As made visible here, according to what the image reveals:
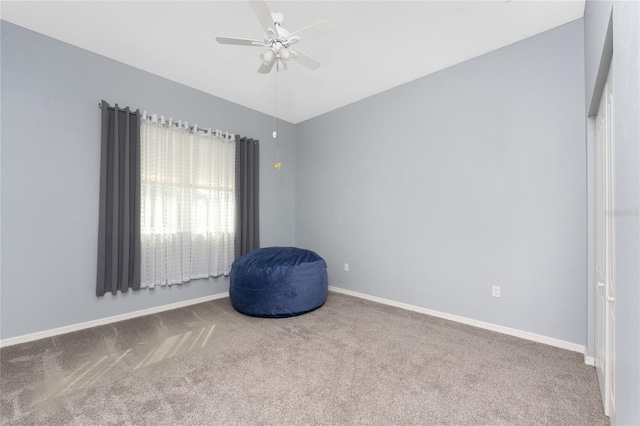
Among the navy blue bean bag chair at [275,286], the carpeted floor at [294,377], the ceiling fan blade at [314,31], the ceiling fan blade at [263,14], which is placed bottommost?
the carpeted floor at [294,377]

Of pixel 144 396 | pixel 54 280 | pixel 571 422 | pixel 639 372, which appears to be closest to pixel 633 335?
pixel 639 372

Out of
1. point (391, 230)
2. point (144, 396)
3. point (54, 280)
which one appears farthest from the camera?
point (391, 230)

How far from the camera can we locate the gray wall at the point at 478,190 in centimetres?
249

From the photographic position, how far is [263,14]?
1.88 meters

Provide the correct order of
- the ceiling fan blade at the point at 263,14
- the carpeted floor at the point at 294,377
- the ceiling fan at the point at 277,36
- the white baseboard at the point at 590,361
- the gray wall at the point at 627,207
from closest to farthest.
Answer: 1. the gray wall at the point at 627,207
2. the carpeted floor at the point at 294,377
3. the ceiling fan blade at the point at 263,14
4. the ceiling fan at the point at 277,36
5. the white baseboard at the point at 590,361

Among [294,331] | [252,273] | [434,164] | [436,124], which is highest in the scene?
[436,124]

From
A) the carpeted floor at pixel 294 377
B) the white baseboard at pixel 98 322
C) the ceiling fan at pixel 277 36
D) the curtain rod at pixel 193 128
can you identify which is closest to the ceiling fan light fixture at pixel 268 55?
the ceiling fan at pixel 277 36

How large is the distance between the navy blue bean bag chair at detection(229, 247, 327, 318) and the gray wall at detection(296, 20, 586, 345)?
981 mm

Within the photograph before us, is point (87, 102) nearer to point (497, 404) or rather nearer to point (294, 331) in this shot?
point (294, 331)

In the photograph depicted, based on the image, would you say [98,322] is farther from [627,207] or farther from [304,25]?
[627,207]

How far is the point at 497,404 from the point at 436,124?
272cm

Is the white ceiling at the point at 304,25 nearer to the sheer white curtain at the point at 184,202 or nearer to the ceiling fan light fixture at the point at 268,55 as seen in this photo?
the ceiling fan light fixture at the point at 268,55

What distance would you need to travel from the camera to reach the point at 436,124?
3.32m

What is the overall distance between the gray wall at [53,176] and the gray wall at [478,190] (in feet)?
9.17
